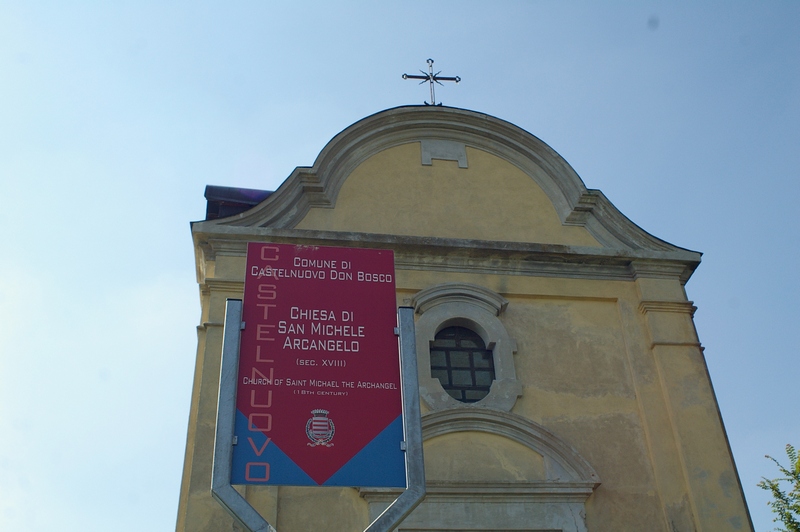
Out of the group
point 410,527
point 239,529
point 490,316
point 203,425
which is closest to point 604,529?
point 410,527

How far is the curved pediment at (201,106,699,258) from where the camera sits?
1241cm

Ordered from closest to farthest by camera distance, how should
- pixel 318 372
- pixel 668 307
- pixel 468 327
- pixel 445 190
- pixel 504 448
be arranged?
pixel 318 372, pixel 504 448, pixel 468 327, pixel 668 307, pixel 445 190

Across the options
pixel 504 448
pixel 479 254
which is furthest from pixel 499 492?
pixel 479 254

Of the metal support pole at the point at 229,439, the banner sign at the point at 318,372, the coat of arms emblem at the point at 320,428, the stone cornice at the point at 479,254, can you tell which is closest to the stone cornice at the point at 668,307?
the stone cornice at the point at 479,254

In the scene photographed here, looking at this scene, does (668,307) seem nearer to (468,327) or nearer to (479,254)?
(479,254)

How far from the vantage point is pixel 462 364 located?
36.7ft

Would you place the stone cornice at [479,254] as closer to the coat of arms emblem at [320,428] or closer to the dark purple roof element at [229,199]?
the dark purple roof element at [229,199]

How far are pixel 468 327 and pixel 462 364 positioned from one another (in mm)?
568

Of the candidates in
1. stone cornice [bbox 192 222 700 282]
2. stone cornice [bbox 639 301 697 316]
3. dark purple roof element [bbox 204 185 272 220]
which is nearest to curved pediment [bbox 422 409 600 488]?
stone cornice [bbox 192 222 700 282]

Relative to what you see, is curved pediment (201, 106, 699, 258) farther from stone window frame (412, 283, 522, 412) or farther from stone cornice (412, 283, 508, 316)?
stone window frame (412, 283, 522, 412)

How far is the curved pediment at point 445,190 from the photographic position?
1241 centimetres

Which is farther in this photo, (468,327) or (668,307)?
(668,307)

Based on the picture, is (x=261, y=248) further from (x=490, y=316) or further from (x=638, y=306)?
(x=638, y=306)

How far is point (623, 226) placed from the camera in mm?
12781
